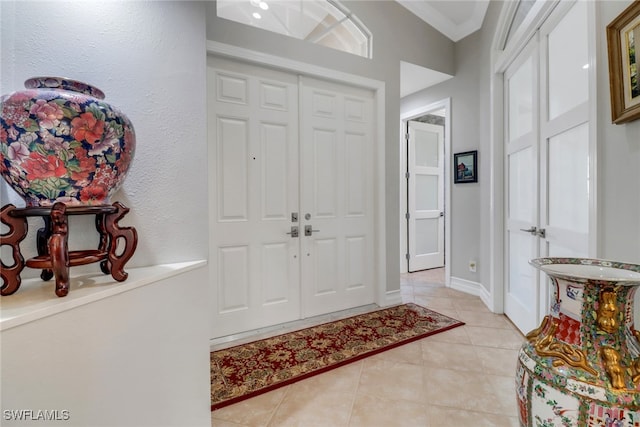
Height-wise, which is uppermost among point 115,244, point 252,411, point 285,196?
point 285,196

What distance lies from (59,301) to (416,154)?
442 cm

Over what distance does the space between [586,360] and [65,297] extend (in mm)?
1401

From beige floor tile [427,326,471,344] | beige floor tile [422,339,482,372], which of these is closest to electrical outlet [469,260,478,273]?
beige floor tile [427,326,471,344]

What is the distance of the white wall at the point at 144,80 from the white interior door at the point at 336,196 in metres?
1.41

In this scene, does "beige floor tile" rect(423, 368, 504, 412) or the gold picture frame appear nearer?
the gold picture frame

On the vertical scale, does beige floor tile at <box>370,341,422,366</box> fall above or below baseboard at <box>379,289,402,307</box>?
below

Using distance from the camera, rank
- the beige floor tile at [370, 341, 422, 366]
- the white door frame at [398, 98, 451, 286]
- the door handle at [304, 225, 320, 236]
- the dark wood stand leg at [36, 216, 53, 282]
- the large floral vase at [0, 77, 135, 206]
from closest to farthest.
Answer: the large floral vase at [0, 77, 135, 206], the dark wood stand leg at [36, 216, 53, 282], the beige floor tile at [370, 341, 422, 366], the door handle at [304, 225, 320, 236], the white door frame at [398, 98, 451, 286]

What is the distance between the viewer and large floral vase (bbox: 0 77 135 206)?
701mm

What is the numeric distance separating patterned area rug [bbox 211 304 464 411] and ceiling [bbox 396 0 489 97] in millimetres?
2709

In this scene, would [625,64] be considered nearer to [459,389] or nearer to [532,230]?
[532,230]

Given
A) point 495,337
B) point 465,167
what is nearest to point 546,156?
point 465,167

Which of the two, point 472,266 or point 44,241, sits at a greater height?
point 44,241

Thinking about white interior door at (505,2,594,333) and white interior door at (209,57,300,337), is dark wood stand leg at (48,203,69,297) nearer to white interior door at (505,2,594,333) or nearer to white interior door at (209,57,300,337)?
white interior door at (209,57,300,337)

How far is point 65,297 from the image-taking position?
2.37 ft
